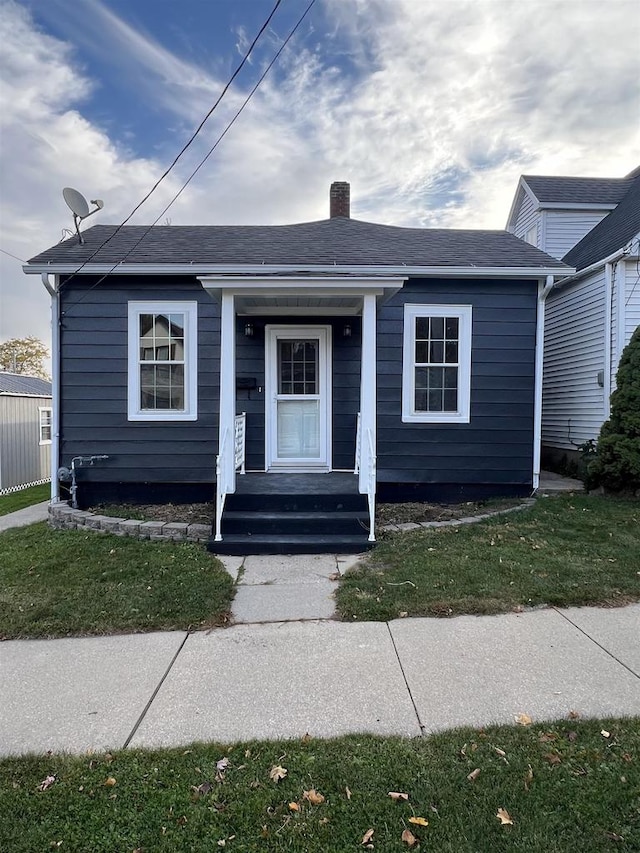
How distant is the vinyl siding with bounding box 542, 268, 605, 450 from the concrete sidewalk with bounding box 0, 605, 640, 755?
6284 millimetres

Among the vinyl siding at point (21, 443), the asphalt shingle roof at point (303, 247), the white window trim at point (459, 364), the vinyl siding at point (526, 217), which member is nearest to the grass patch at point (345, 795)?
the white window trim at point (459, 364)

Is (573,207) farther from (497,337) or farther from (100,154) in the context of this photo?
(100,154)

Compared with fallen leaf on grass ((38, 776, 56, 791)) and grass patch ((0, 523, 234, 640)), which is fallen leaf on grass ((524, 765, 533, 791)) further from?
grass patch ((0, 523, 234, 640))

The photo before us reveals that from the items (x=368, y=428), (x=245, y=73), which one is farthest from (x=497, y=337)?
(x=245, y=73)

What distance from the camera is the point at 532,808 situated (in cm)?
194

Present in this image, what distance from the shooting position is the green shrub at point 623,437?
7.12 metres

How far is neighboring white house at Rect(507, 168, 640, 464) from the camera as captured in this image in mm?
8422

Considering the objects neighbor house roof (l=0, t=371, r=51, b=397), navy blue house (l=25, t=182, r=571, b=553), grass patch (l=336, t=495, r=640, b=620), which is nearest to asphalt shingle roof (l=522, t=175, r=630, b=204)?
navy blue house (l=25, t=182, r=571, b=553)

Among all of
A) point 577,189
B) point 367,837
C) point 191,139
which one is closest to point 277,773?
point 367,837

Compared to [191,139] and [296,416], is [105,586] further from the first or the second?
[191,139]

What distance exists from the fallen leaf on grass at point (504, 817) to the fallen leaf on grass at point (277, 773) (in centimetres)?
86

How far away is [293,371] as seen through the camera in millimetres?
7438

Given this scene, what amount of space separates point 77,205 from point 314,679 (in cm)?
738

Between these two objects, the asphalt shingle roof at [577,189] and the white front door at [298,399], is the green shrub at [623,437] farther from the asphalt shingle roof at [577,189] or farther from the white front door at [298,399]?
the asphalt shingle roof at [577,189]
